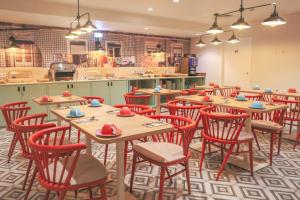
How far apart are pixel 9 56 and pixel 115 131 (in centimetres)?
512

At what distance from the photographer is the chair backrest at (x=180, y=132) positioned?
2170mm

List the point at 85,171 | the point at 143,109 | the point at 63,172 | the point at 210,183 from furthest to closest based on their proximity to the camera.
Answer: the point at 143,109 < the point at 210,183 < the point at 85,171 < the point at 63,172

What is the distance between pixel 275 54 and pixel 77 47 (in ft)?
17.6

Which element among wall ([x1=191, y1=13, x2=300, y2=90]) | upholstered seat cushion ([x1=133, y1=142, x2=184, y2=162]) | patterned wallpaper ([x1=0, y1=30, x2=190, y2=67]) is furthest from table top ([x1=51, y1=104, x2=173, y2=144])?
wall ([x1=191, y1=13, x2=300, y2=90])

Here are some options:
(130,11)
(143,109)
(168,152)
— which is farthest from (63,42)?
(168,152)

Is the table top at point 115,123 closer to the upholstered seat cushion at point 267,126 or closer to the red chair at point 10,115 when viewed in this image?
the red chair at point 10,115

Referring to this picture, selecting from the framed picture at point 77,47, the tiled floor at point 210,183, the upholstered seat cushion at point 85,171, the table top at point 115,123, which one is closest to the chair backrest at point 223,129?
the tiled floor at point 210,183

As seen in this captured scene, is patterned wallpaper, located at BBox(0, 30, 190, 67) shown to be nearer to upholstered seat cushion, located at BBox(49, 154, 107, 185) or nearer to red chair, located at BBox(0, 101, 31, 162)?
red chair, located at BBox(0, 101, 31, 162)

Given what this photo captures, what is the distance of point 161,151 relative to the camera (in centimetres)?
224

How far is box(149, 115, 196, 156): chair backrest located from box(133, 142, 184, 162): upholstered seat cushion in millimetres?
86

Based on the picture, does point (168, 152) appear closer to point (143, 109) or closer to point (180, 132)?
point (180, 132)

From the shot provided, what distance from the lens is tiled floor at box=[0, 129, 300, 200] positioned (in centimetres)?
241

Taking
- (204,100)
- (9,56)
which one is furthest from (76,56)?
(204,100)

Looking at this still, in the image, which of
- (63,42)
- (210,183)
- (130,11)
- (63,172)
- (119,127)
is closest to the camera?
(63,172)
